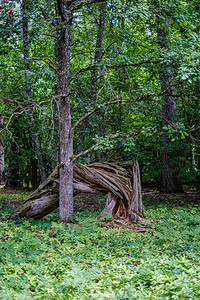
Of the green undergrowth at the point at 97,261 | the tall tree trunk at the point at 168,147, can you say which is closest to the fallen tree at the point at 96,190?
the green undergrowth at the point at 97,261

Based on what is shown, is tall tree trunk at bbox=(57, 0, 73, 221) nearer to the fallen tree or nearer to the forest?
the forest

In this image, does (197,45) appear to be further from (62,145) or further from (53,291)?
(53,291)

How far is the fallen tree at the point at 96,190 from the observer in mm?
7699

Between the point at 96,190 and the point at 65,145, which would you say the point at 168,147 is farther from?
the point at 65,145

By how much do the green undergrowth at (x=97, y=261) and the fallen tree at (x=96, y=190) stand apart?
38 centimetres

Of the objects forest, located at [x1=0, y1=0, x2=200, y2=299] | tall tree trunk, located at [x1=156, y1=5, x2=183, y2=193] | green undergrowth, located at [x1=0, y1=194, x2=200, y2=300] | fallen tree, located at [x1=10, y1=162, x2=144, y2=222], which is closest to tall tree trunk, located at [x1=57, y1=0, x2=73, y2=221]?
forest, located at [x1=0, y1=0, x2=200, y2=299]

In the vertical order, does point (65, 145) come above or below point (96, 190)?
above

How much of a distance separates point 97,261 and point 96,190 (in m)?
3.29

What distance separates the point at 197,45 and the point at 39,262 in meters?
5.50

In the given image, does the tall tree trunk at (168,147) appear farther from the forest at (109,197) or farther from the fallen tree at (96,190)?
the fallen tree at (96,190)

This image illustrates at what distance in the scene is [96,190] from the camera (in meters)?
7.82

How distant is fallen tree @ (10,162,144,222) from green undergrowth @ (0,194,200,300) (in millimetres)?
382

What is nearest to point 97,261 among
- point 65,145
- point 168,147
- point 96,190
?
point 96,190

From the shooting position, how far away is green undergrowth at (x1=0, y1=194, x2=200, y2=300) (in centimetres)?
343
